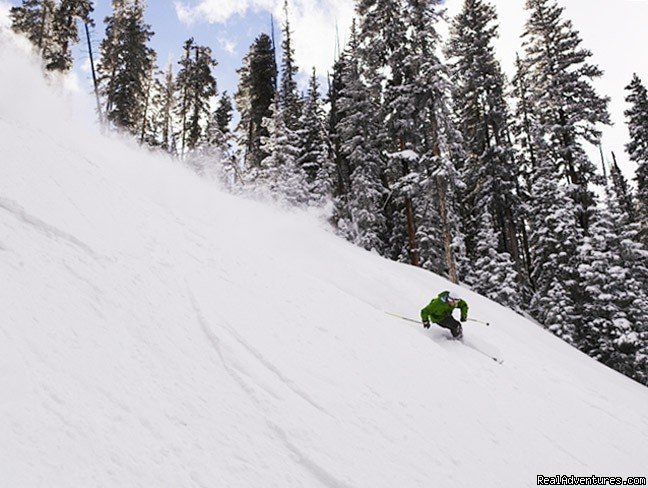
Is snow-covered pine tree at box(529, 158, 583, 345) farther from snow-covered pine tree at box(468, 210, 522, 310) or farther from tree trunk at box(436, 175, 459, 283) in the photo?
tree trunk at box(436, 175, 459, 283)

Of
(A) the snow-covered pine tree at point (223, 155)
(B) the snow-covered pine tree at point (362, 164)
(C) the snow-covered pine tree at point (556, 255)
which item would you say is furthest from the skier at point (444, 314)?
(A) the snow-covered pine tree at point (223, 155)

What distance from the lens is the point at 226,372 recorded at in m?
5.37

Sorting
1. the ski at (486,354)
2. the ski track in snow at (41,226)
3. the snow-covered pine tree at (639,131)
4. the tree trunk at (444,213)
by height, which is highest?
the snow-covered pine tree at (639,131)

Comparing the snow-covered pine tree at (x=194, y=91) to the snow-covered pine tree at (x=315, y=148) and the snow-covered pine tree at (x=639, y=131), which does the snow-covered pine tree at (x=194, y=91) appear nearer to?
the snow-covered pine tree at (x=315, y=148)

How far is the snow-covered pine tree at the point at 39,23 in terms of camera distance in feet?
90.6

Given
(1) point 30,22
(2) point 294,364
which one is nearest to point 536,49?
(2) point 294,364

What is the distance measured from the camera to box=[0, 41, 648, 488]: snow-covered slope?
3945 mm

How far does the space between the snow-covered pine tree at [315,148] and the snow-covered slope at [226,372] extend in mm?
18675

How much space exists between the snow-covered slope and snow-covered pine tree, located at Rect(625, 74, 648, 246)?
2479 cm

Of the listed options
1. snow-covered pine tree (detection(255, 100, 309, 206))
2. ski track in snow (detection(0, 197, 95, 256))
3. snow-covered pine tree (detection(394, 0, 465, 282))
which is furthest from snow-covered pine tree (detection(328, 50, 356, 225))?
ski track in snow (detection(0, 197, 95, 256))

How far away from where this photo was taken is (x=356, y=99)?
27.6 m

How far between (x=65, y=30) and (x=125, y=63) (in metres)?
4.00

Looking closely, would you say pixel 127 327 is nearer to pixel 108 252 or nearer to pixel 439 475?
pixel 108 252

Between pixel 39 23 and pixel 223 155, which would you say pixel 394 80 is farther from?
pixel 39 23
